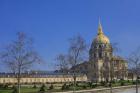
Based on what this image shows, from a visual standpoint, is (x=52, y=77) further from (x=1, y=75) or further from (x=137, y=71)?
(x=137, y=71)

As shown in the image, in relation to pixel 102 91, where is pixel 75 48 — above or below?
above

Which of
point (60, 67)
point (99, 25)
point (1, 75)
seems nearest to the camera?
point (60, 67)

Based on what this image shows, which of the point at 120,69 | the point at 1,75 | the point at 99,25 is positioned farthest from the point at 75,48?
the point at 99,25

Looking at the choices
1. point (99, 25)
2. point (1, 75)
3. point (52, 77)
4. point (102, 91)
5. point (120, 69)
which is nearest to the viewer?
point (102, 91)

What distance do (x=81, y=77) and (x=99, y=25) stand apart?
3168 cm

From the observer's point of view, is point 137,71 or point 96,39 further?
point 96,39

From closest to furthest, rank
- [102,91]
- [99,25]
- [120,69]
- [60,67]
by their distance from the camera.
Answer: [102,91] < [60,67] < [120,69] < [99,25]

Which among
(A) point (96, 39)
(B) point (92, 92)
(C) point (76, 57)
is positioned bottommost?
(B) point (92, 92)

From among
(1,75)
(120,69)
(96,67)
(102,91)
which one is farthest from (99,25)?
(102,91)

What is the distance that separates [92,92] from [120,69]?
47.9 meters

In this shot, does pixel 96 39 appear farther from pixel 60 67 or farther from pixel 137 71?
pixel 137 71

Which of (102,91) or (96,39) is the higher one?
(96,39)

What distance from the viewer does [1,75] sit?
126 meters

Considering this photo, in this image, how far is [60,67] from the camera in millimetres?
77562
